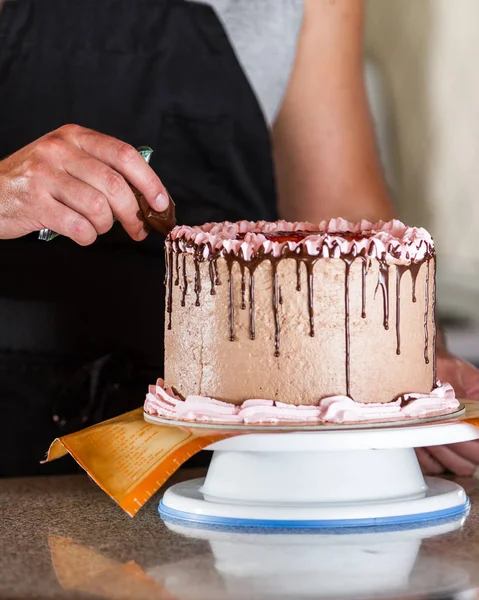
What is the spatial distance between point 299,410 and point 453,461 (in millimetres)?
408

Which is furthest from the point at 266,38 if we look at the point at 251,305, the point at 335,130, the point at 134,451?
the point at 134,451

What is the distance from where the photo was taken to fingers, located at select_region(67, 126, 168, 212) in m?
1.15

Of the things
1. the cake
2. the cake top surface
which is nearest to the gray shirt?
the cake top surface

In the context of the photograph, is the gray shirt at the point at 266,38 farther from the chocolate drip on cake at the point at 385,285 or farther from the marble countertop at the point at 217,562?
the marble countertop at the point at 217,562

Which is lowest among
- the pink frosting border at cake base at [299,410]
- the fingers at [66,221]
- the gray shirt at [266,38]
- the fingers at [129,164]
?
the pink frosting border at cake base at [299,410]

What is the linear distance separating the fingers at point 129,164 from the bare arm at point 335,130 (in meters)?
0.69

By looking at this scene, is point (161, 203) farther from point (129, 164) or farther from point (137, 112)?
point (137, 112)

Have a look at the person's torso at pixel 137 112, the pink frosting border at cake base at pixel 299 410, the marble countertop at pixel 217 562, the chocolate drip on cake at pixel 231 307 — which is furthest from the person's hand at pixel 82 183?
the person's torso at pixel 137 112

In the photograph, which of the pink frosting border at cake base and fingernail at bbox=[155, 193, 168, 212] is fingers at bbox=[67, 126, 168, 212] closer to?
fingernail at bbox=[155, 193, 168, 212]

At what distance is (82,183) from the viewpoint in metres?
1.16

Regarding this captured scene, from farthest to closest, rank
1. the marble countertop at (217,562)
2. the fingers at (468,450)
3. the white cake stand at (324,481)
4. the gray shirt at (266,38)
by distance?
the gray shirt at (266,38), the fingers at (468,450), the white cake stand at (324,481), the marble countertop at (217,562)

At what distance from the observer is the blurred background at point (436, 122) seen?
1.82 m

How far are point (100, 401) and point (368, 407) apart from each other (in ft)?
2.33

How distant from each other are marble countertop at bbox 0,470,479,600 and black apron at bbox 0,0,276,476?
1.80ft
